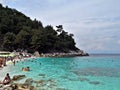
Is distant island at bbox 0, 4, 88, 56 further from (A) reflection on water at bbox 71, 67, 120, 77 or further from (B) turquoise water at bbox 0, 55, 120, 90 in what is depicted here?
(A) reflection on water at bbox 71, 67, 120, 77

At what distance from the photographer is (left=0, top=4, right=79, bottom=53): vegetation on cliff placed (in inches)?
4092

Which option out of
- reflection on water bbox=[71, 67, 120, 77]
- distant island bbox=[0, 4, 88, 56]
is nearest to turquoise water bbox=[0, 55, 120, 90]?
reflection on water bbox=[71, 67, 120, 77]

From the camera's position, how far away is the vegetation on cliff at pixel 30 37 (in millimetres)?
103938

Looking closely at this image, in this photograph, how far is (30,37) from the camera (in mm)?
109125

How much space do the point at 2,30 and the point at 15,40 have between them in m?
14.1

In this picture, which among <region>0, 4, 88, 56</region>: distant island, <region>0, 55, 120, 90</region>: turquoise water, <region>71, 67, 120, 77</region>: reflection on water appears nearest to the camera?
<region>0, 55, 120, 90</region>: turquoise water

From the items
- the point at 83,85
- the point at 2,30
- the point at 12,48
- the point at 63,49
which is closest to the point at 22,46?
the point at 12,48

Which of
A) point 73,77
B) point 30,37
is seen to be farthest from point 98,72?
point 30,37

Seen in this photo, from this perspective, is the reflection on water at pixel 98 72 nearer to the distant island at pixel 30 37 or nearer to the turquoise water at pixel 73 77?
the turquoise water at pixel 73 77

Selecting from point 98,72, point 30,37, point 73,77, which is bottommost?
point 73,77

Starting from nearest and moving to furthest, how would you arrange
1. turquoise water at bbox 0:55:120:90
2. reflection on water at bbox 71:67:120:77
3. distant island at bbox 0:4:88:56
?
turquoise water at bbox 0:55:120:90 → reflection on water at bbox 71:67:120:77 → distant island at bbox 0:4:88:56

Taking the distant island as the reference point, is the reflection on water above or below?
below

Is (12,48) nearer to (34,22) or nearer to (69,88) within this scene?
(34,22)

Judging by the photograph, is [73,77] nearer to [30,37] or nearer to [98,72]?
[98,72]
